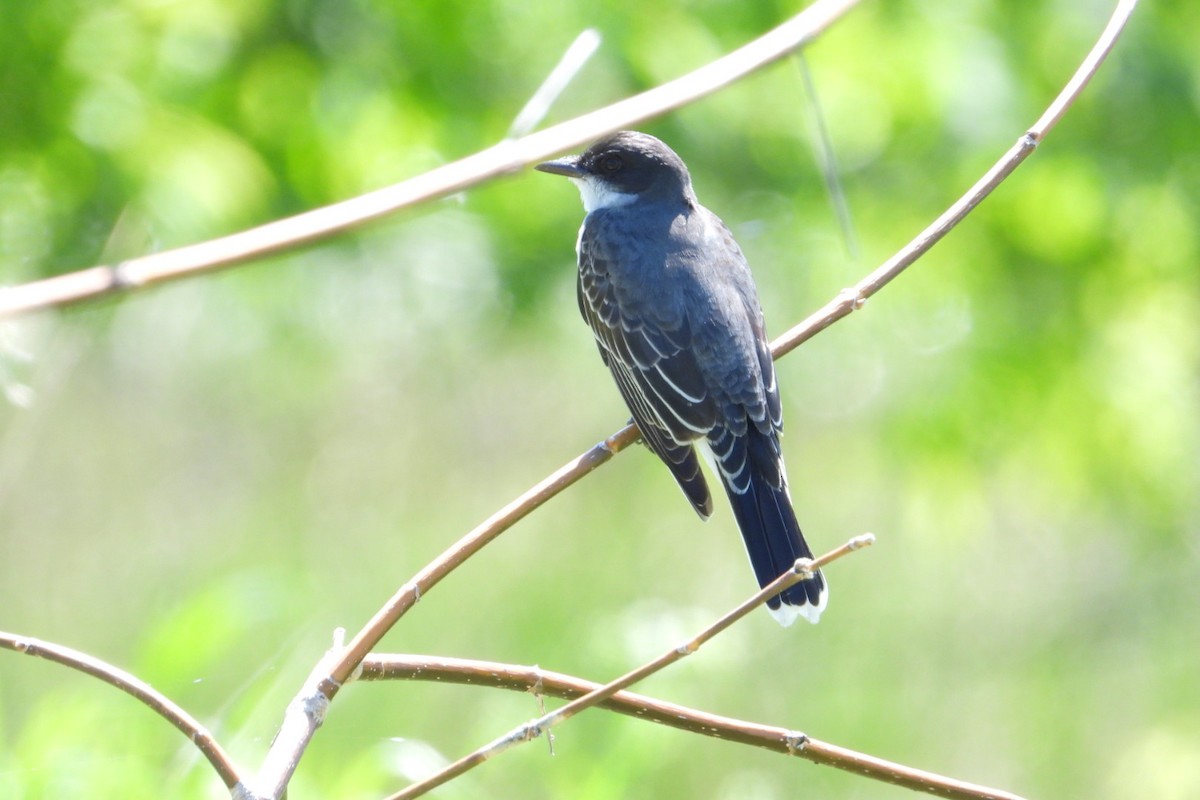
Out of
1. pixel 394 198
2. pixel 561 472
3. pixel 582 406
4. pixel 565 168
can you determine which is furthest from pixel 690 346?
pixel 582 406

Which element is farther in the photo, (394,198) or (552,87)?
(552,87)

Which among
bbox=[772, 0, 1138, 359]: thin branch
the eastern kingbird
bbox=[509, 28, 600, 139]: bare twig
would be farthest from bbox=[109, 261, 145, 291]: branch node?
the eastern kingbird

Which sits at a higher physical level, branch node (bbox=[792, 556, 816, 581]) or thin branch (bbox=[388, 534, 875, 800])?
branch node (bbox=[792, 556, 816, 581])

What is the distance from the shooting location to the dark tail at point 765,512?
339cm

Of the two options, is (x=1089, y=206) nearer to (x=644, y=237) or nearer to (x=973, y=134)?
(x=973, y=134)

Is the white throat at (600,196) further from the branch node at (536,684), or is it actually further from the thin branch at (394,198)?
the thin branch at (394,198)

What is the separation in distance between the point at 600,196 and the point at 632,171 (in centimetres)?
13

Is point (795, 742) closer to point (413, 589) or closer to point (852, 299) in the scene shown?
point (413, 589)

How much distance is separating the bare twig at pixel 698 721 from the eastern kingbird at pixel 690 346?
1654 millimetres

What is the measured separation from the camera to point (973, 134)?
5.64 metres

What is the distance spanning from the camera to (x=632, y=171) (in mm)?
4035

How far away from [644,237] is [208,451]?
5.90m

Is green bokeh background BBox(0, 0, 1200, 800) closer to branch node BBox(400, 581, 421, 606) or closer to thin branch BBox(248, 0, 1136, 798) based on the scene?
thin branch BBox(248, 0, 1136, 798)

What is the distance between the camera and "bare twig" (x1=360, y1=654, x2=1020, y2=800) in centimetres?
146
